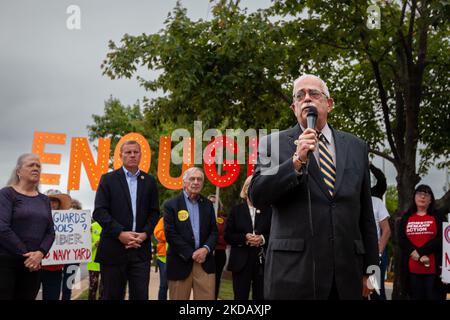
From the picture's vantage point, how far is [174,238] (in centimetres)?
823

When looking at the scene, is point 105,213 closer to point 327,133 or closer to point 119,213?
point 119,213

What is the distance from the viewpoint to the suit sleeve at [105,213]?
6834 mm

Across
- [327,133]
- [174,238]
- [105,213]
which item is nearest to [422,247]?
[174,238]

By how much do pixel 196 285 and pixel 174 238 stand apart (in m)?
0.69

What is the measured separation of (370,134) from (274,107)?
2.73 m

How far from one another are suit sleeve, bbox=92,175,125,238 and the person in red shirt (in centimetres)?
471

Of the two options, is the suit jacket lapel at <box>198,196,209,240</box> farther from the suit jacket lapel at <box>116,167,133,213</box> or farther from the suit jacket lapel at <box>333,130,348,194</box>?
the suit jacket lapel at <box>333,130,348,194</box>

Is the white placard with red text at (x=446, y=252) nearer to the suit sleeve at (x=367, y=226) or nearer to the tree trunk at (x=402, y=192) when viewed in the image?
the tree trunk at (x=402, y=192)

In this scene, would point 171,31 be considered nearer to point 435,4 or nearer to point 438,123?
point 435,4

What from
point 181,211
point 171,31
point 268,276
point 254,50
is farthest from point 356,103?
point 268,276

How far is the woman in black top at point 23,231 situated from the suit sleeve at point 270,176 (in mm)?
3947

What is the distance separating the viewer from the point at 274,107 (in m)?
12.8

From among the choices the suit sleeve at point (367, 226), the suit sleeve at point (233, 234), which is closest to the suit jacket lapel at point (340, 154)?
the suit sleeve at point (367, 226)

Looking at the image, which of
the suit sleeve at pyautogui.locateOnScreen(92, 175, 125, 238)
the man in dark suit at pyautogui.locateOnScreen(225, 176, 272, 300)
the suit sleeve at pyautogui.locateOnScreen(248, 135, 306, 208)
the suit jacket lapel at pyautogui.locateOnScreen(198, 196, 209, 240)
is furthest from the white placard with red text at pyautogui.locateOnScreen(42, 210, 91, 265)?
the suit sleeve at pyautogui.locateOnScreen(248, 135, 306, 208)
